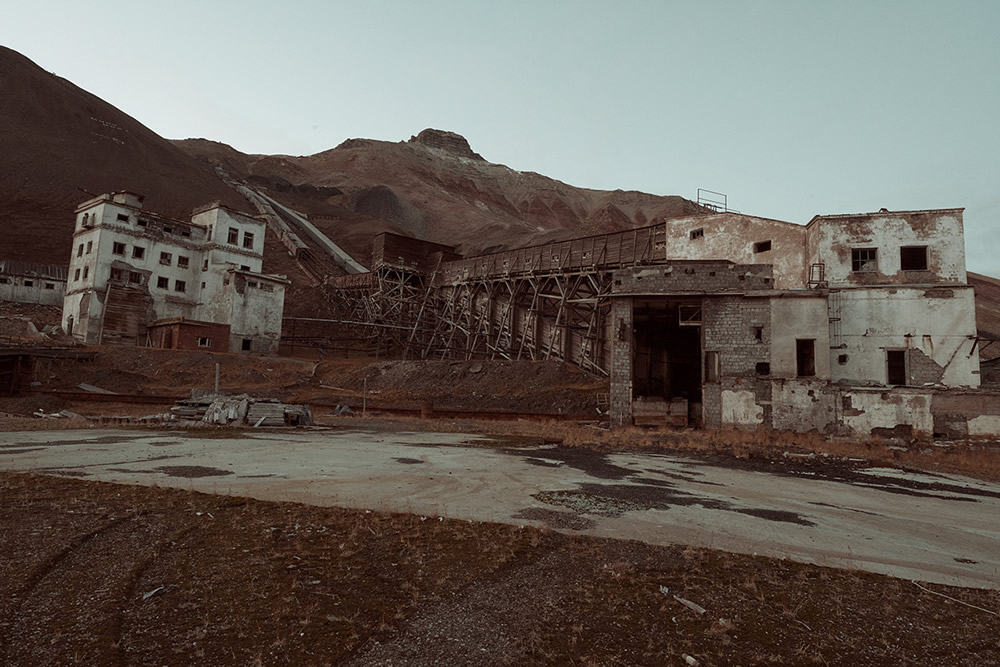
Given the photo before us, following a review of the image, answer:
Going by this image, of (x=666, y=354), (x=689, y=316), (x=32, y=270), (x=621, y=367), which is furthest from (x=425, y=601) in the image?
(x=32, y=270)

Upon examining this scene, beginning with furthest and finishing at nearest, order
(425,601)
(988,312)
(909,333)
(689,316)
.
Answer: (988,312) → (689,316) → (909,333) → (425,601)

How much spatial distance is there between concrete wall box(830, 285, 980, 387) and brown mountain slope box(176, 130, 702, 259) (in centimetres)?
4372

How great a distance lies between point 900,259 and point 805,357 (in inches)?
236

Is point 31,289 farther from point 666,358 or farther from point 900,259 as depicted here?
point 900,259

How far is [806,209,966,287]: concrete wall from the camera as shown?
2058 cm

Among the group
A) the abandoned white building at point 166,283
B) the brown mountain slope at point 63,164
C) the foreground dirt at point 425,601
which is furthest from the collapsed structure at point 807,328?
the brown mountain slope at point 63,164

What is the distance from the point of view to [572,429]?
64.0 feet

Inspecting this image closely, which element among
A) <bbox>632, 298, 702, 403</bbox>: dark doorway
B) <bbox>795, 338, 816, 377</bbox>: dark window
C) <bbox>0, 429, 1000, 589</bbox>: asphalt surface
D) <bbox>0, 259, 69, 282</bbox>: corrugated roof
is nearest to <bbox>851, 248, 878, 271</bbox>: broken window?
<bbox>795, 338, 816, 377</bbox>: dark window

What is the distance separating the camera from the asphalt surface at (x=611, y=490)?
6.07 m

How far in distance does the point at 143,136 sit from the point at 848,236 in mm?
94392

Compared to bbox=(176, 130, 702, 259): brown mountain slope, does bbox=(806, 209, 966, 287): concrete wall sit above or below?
below

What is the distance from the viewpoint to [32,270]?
44.4 meters

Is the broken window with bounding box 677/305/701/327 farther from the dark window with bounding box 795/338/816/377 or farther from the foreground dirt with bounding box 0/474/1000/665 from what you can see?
the foreground dirt with bounding box 0/474/1000/665

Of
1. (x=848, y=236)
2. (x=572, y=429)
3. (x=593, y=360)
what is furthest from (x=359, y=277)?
(x=848, y=236)
